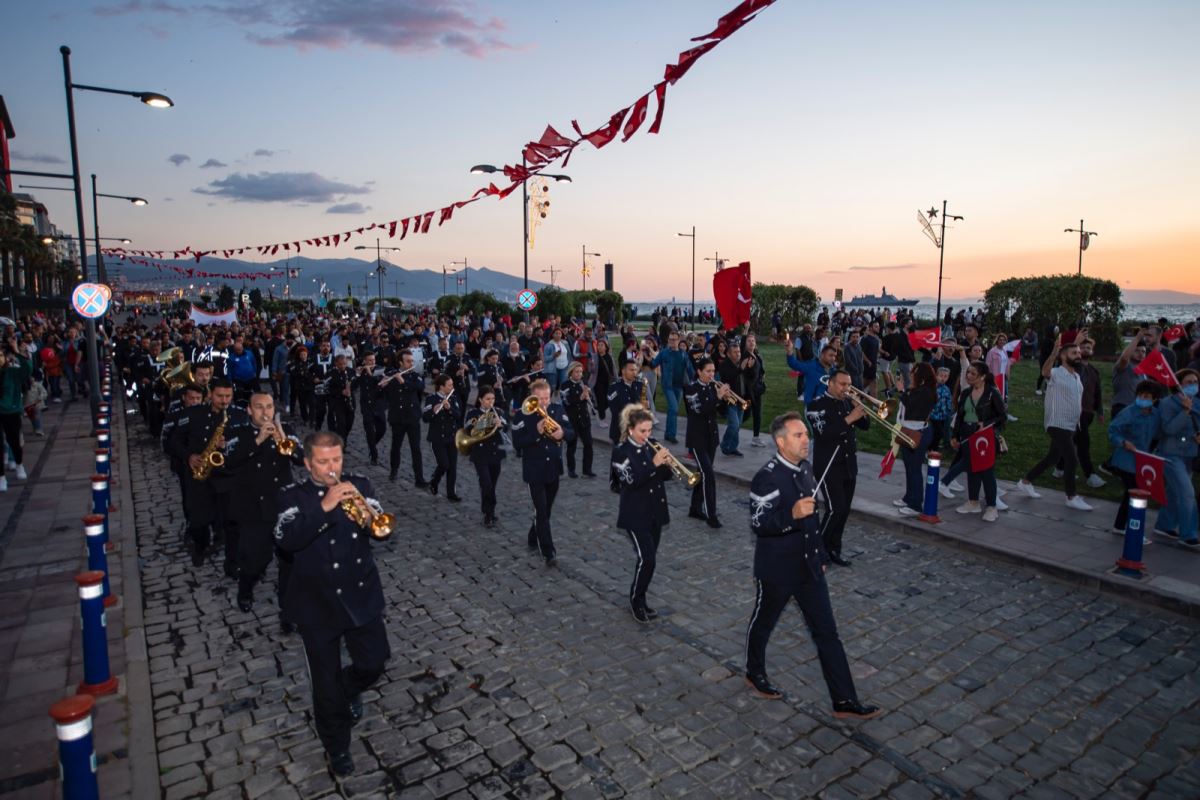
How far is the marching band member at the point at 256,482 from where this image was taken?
22.6 feet

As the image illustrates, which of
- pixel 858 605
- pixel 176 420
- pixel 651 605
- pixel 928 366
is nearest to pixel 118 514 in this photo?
pixel 176 420

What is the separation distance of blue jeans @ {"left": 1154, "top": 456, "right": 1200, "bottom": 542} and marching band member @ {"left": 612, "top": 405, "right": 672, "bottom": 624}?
19.9 ft

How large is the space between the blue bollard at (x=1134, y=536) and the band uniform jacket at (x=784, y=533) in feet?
14.6

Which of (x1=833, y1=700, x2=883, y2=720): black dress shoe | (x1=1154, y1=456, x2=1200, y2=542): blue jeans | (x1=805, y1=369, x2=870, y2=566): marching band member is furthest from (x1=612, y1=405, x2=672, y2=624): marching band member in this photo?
(x1=1154, y1=456, x2=1200, y2=542): blue jeans

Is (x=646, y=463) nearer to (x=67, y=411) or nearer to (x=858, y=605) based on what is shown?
(x=858, y=605)

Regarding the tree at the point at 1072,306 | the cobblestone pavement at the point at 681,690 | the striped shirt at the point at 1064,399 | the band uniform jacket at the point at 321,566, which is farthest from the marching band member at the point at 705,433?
the tree at the point at 1072,306

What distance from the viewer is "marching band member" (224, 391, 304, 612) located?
688 centimetres

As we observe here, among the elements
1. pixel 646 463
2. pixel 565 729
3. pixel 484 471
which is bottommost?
pixel 565 729

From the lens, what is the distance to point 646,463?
6516 mm

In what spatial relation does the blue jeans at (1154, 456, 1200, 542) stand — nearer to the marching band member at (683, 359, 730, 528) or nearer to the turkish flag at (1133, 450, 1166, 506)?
the turkish flag at (1133, 450, 1166, 506)

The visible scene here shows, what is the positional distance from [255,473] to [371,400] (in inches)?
248

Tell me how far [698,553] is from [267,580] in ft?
15.8

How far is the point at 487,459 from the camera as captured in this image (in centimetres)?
960

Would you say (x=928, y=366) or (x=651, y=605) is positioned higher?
(x=928, y=366)
